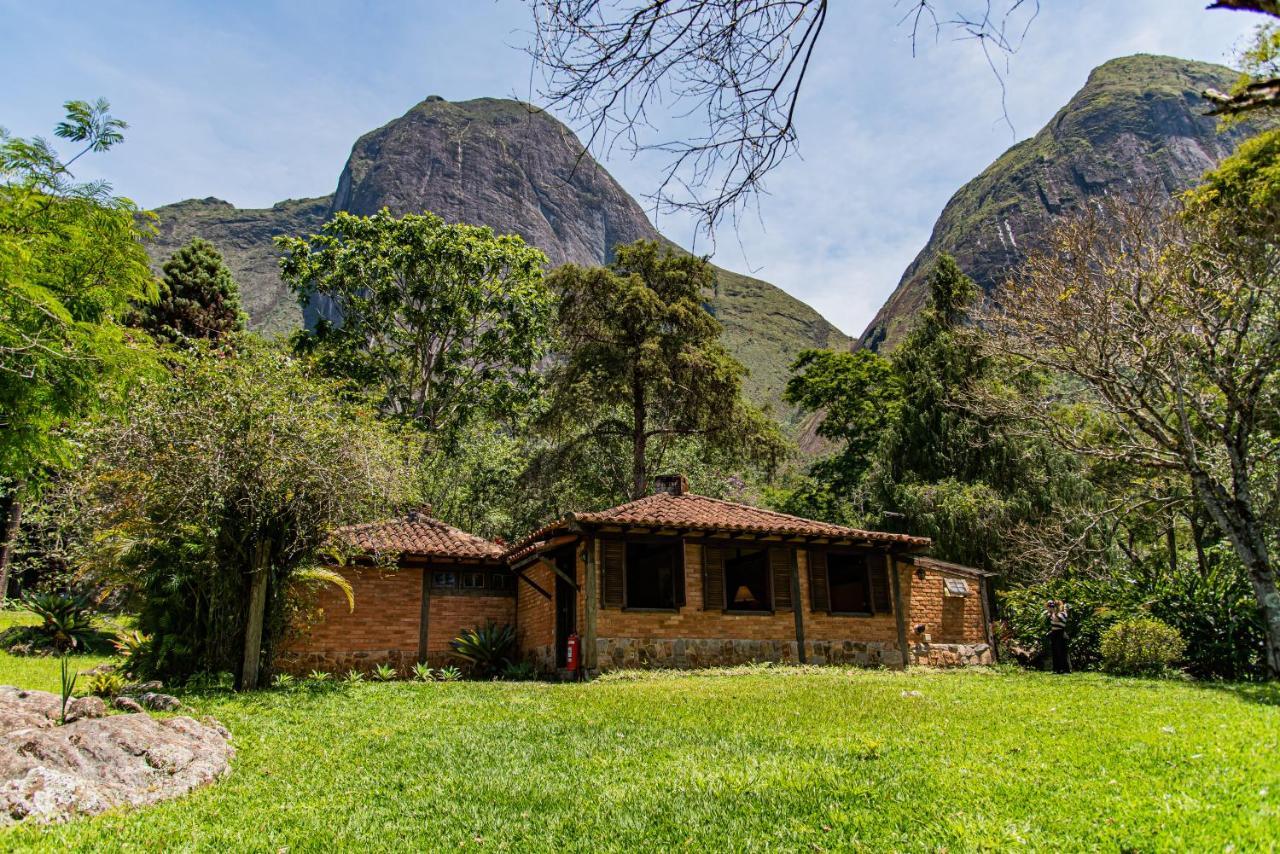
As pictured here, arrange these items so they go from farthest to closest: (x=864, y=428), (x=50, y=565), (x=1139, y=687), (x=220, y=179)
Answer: (x=864, y=428), (x=50, y=565), (x=1139, y=687), (x=220, y=179)

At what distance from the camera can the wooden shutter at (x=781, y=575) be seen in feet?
53.0

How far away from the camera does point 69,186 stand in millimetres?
7152

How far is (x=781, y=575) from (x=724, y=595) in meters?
1.44

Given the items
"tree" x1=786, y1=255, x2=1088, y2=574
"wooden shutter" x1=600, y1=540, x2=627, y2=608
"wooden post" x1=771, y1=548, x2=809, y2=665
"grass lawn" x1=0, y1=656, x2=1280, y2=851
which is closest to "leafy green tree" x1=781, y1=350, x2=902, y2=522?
"tree" x1=786, y1=255, x2=1088, y2=574

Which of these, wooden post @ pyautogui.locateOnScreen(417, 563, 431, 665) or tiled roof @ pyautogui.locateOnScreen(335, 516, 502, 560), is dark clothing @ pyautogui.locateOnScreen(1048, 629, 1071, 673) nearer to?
Result: tiled roof @ pyautogui.locateOnScreen(335, 516, 502, 560)

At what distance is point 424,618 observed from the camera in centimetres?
1667

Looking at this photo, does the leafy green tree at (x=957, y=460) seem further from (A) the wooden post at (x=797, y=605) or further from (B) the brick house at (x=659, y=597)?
(A) the wooden post at (x=797, y=605)

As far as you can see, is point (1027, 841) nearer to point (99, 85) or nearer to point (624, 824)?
point (624, 824)

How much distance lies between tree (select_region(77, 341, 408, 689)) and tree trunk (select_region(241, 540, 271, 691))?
16 mm

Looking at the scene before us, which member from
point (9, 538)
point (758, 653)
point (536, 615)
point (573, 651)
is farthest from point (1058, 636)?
point (9, 538)

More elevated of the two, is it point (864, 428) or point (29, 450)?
point (864, 428)

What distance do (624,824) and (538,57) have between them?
4.23 metres

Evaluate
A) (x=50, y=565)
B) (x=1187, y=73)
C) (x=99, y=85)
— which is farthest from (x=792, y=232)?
(x=1187, y=73)

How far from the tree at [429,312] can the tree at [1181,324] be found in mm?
16032
